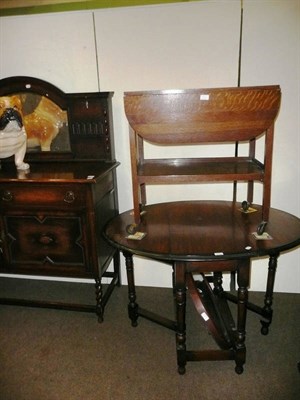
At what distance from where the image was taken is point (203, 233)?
1.77 meters

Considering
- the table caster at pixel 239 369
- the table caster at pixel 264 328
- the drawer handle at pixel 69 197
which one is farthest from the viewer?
the table caster at pixel 264 328

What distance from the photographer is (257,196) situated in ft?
7.91

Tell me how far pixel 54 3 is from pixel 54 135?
0.96 metres

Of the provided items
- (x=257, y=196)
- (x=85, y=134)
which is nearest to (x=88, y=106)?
(x=85, y=134)

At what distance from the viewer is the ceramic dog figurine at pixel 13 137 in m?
2.15

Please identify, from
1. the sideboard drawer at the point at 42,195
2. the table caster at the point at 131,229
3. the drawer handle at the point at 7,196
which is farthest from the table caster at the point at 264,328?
the drawer handle at the point at 7,196

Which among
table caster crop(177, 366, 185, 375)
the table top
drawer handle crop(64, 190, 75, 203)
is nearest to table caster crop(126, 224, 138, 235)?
the table top

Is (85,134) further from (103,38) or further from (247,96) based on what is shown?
(247,96)

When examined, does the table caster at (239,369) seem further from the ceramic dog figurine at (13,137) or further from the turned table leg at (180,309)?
the ceramic dog figurine at (13,137)

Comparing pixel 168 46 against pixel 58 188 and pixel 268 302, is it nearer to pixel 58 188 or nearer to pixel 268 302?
pixel 58 188

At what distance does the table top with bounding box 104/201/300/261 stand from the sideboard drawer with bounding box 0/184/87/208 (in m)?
0.28

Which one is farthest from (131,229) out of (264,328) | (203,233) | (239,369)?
(264,328)

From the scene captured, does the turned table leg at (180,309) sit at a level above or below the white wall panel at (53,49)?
below

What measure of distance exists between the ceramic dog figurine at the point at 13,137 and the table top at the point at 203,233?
86 cm
